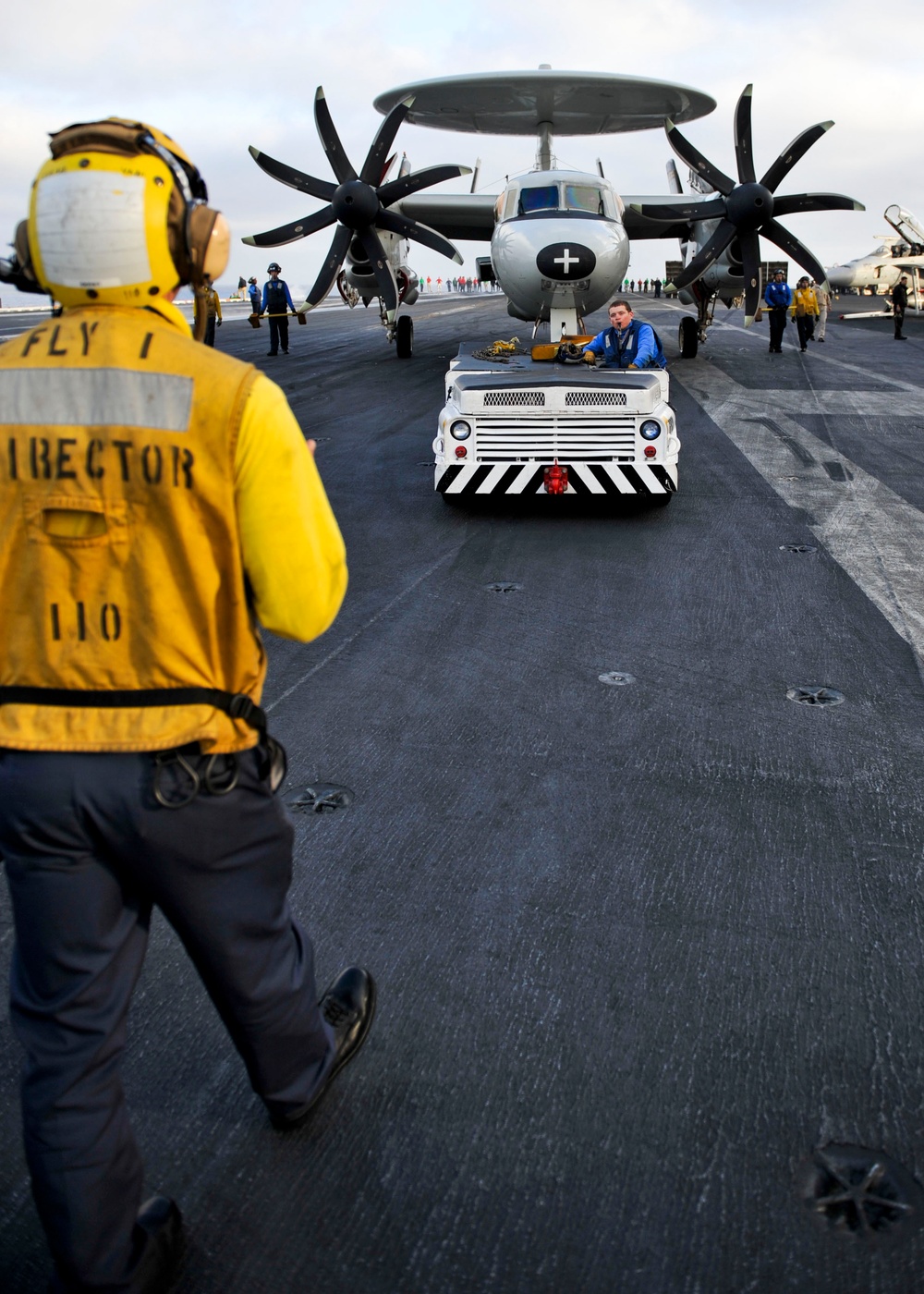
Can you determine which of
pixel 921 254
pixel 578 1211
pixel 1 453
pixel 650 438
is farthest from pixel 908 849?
pixel 921 254

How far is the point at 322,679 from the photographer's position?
5.50 meters

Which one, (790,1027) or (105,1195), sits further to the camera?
(790,1027)

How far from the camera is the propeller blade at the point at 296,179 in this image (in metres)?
19.0

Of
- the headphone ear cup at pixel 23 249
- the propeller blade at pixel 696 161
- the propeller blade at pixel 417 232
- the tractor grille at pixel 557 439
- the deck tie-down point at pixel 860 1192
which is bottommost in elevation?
the deck tie-down point at pixel 860 1192

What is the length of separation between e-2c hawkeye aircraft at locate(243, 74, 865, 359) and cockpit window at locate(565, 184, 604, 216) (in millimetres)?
21

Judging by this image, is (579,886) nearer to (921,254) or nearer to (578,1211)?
(578,1211)

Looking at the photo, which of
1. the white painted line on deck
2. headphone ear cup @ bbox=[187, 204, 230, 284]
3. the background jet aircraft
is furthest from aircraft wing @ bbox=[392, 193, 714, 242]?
the background jet aircraft

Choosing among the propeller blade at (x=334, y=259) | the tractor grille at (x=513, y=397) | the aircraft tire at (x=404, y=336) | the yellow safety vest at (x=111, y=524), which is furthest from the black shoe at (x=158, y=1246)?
the aircraft tire at (x=404, y=336)

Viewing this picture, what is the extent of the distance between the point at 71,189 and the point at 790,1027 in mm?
2808

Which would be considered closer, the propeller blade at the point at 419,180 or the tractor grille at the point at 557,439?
the tractor grille at the point at 557,439

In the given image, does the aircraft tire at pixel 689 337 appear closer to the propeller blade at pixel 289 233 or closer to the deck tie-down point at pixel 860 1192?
the propeller blade at pixel 289 233

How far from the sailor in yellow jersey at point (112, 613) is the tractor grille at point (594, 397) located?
6571mm

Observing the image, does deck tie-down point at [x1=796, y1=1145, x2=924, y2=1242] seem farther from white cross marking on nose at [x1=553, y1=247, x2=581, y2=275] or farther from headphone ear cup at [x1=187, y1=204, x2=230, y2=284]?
white cross marking on nose at [x1=553, y1=247, x2=581, y2=275]

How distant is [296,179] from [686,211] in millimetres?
7746
